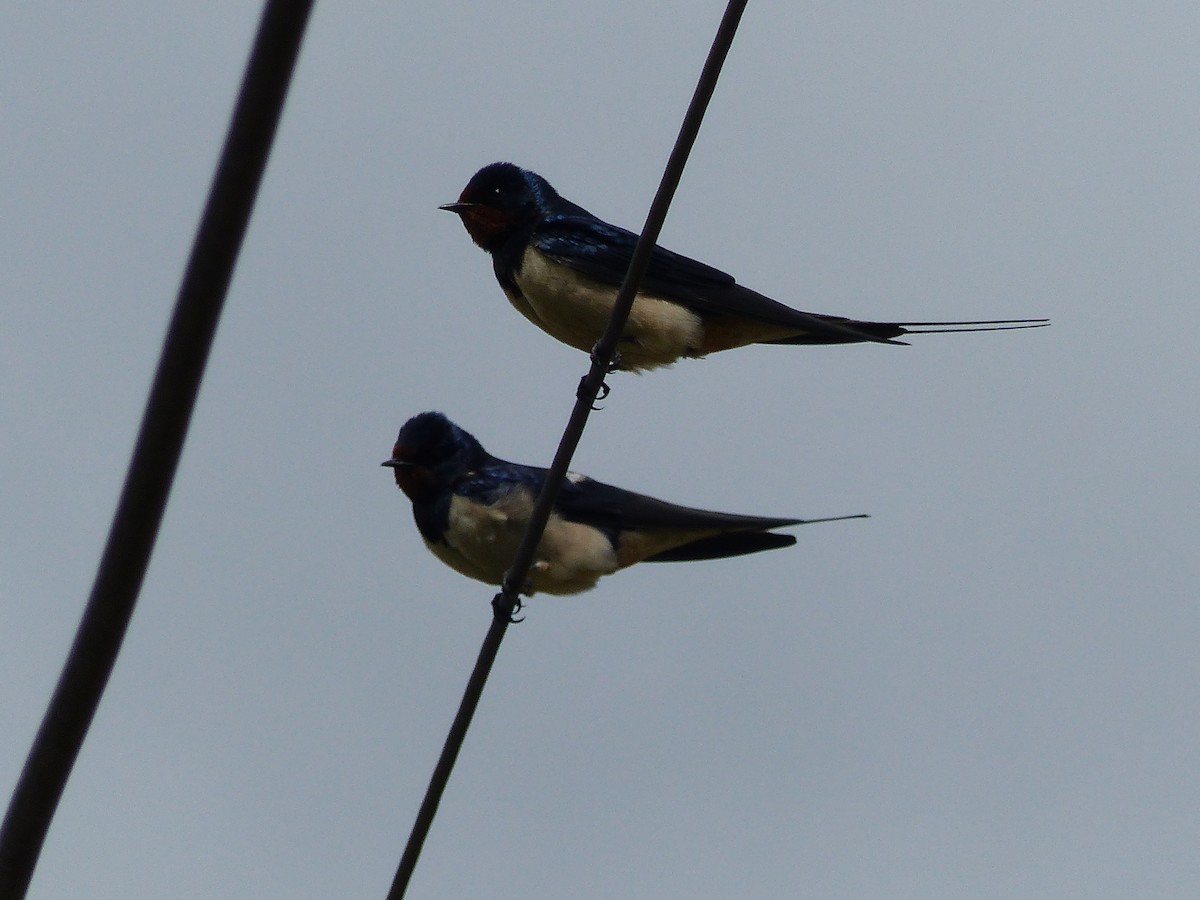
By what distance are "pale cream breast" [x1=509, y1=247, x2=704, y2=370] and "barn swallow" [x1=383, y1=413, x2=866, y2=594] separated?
1.65 ft

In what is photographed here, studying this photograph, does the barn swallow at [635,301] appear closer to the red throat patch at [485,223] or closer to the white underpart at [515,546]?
the red throat patch at [485,223]

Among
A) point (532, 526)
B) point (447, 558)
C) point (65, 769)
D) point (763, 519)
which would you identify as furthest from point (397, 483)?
point (65, 769)

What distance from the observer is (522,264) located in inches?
214

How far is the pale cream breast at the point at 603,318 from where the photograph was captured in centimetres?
517

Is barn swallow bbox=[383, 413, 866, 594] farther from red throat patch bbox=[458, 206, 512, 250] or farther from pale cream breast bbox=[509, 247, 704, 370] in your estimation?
red throat patch bbox=[458, 206, 512, 250]

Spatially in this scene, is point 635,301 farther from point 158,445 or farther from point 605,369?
point 158,445

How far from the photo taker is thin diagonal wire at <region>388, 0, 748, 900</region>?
113 inches

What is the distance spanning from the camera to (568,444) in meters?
3.25

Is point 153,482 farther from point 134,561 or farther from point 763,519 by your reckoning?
point 763,519

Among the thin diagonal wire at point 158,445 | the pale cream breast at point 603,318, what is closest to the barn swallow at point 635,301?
the pale cream breast at point 603,318

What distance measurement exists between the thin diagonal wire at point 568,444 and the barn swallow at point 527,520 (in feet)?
4.38

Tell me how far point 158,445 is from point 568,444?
1.99m

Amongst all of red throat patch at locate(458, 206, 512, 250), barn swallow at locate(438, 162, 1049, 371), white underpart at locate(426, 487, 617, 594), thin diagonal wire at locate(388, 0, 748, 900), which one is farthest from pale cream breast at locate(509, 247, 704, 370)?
thin diagonal wire at locate(388, 0, 748, 900)

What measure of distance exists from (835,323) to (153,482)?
3795 mm
